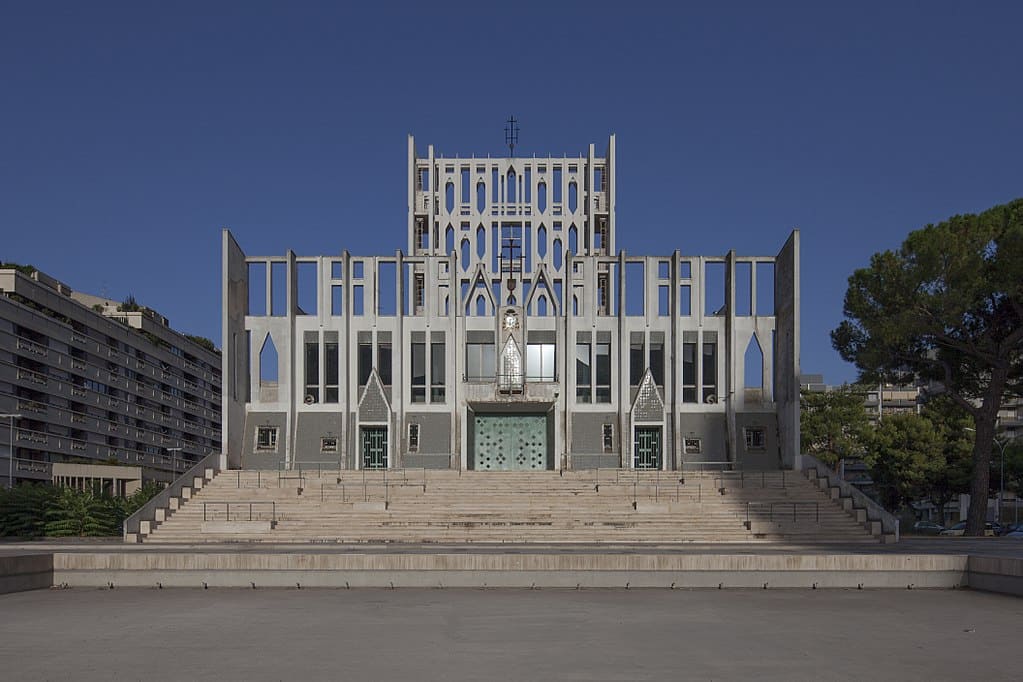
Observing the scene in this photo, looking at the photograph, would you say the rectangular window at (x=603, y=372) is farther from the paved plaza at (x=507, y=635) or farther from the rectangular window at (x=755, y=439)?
the paved plaza at (x=507, y=635)

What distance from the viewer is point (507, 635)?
1200cm

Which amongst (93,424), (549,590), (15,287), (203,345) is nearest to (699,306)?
(549,590)

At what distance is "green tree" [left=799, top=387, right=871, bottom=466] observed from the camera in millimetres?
65125

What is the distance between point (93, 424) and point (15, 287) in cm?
1374

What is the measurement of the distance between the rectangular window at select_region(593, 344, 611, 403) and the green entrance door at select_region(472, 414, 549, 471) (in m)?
2.69

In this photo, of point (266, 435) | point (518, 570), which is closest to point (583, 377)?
point (266, 435)

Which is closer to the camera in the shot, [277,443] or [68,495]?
[68,495]

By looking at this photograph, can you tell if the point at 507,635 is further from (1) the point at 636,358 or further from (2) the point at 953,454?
(2) the point at 953,454

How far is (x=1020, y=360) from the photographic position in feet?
128

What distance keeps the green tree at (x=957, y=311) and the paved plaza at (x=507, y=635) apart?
2156cm

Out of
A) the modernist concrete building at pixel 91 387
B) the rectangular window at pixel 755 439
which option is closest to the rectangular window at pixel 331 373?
the rectangular window at pixel 755 439

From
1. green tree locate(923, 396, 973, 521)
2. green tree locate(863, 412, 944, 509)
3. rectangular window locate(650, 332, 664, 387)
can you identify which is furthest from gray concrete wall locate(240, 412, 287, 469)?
green tree locate(923, 396, 973, 521)

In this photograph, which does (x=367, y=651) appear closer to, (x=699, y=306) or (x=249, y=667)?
(x=249, y=667)

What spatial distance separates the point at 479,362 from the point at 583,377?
4574mm
